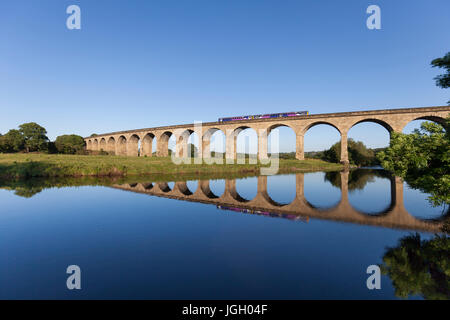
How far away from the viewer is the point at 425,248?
3939 mm

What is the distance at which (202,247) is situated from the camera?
4148 mm

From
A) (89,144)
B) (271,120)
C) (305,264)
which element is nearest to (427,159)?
(305,264)

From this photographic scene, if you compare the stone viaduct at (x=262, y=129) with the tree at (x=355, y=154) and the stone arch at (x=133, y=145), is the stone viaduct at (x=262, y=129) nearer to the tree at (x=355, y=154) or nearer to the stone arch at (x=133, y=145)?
the stone arch at (x=133, y=145)

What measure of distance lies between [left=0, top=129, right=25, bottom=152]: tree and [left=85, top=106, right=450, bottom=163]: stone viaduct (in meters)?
19.4

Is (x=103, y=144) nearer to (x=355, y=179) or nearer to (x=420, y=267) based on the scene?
(x=355, y=179)

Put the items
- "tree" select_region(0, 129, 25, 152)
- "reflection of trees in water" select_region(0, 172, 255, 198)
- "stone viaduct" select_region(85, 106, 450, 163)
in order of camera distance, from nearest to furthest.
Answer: "reflection of trees in water" select_region(0, 172, 255, 198), "stone viaduct" select_region(85, 106, 450, 163), "tree" select_region(0, 129, 25, 152)

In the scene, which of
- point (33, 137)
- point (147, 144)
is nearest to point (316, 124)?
point (147, 144)

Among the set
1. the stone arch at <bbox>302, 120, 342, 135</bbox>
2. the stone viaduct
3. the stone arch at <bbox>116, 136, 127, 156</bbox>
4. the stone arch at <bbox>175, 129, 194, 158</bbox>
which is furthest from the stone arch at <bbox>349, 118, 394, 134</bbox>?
the stone arch at <bbox>116, 136, 127, 156</bbox>

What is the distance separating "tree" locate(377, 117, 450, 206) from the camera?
15.2 feet

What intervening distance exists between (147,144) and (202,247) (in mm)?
51329

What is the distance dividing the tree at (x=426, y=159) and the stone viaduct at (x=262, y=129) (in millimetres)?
23335

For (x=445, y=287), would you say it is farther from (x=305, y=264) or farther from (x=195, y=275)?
(x=195, y=275)

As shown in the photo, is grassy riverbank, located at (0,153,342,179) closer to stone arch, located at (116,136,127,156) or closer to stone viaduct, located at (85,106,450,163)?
stone viaduct, located at (85,106,450,163)

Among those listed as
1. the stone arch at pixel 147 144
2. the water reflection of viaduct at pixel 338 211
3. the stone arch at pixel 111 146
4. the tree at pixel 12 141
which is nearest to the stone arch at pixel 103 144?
the stone arch at pixel 111 146
